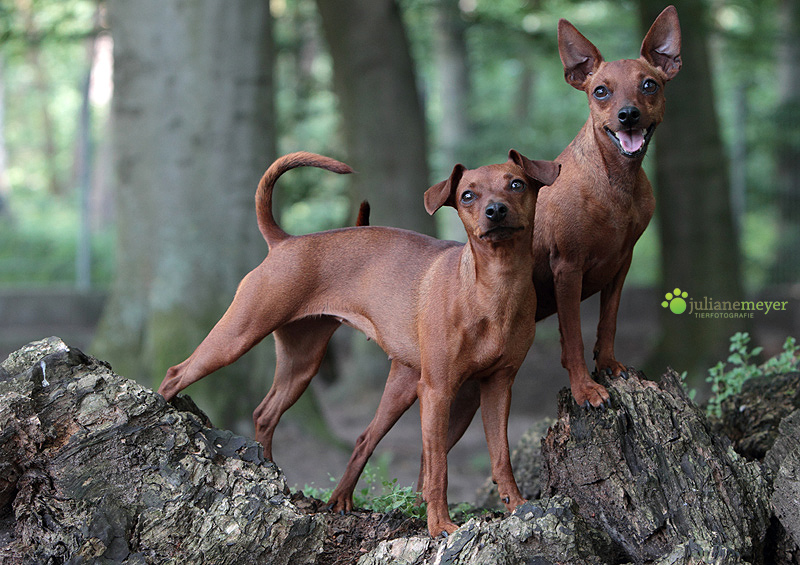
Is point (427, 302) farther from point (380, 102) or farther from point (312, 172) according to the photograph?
point (312, 172)

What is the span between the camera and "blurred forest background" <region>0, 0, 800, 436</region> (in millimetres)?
7348

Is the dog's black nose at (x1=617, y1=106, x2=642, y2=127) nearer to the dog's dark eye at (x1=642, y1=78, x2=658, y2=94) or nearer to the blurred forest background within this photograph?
the dog's dark eye at (x1=642, y1=78, x2=658, y2=94)

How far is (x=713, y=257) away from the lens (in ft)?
34.0

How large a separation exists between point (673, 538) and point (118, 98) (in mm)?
6652

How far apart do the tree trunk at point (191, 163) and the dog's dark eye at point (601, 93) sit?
14.3ft

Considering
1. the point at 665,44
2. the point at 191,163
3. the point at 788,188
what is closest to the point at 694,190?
the point at 788,188

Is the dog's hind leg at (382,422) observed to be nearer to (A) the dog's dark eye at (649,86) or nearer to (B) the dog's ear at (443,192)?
(B) the dog's ear at (443,192)

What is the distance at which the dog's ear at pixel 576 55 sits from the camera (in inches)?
155

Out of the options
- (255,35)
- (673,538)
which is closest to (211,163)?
(255,35)

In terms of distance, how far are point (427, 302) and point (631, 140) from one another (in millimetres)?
1245

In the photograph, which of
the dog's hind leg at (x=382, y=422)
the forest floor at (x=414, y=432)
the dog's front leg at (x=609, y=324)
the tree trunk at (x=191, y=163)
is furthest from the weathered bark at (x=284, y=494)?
the tree trunk at (x=191, y=163)

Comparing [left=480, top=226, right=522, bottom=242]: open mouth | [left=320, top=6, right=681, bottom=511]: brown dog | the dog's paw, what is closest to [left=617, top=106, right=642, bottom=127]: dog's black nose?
[left=320, top=6, right=681, bottom=511]: brown dog

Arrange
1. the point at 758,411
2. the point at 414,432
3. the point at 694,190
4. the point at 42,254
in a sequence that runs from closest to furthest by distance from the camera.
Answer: the point at 758,411
the point at 414,432
the point at 694,190
the point at 42,254

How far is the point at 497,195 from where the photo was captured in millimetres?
3424
